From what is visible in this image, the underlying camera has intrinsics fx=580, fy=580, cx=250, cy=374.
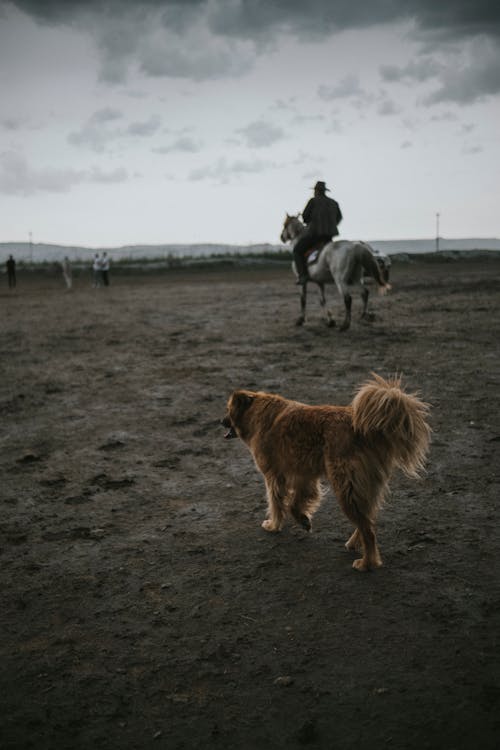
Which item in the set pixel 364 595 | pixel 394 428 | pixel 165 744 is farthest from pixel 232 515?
pixel 165 744

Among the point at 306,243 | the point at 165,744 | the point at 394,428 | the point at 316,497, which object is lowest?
the point at 165,744

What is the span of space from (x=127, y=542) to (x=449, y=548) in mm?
2287

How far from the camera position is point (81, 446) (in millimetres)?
→ 6359

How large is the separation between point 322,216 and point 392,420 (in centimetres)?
1052

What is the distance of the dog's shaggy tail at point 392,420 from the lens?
136 inches

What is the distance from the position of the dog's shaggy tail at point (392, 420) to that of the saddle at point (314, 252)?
1021cm

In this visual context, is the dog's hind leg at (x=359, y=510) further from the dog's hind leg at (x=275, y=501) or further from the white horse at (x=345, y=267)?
the white horse at (x=345, y=267)

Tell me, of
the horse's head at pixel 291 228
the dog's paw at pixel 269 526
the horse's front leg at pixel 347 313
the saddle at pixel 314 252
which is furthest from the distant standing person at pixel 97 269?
the dog's paw at pixel 269 526

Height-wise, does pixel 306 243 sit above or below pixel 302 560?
above

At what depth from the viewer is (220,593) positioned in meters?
3.60

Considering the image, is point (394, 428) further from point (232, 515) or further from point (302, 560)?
point (232, 515)

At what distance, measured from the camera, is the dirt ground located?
2604 mm

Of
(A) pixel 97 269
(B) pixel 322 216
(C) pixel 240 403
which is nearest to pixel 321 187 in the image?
(B) pixel 322 216

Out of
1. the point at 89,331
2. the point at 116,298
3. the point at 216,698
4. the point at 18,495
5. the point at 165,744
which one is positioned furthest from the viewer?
the point at 116,298
